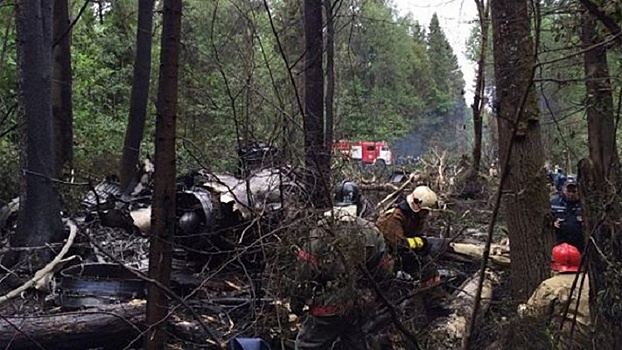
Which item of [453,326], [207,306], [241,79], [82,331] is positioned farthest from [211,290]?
[453,326]

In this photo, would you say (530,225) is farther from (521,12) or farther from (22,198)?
(22,198)

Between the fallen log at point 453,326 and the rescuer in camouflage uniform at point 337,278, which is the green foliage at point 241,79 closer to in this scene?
the rescuer in camouflage uniform at point 337,278

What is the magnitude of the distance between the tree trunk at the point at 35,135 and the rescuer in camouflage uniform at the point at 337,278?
4.17 m

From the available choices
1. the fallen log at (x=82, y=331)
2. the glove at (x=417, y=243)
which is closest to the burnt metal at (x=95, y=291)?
the fallen log at (x=82, y=331)

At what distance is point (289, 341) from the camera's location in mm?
5711

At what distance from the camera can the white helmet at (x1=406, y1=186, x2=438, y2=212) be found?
670 centimetres

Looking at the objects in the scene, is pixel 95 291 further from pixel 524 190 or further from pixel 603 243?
pixel 603 243

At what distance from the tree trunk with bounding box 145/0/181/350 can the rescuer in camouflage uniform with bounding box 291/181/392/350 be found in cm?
88

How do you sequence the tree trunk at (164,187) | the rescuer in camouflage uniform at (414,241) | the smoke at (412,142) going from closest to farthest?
1. the tree trunk at (164,187)
2. the rescuer in camouflage uniform at (414,241)
3. the smoke at (412,142)

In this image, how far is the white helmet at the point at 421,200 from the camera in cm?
670

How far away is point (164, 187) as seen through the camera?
15.5 feet

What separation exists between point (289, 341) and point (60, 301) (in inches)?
88.8

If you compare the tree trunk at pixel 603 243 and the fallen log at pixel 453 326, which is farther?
the fallen log at pixel 453 326

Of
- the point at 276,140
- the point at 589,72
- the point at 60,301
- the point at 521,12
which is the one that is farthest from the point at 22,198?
the point at 589,72
